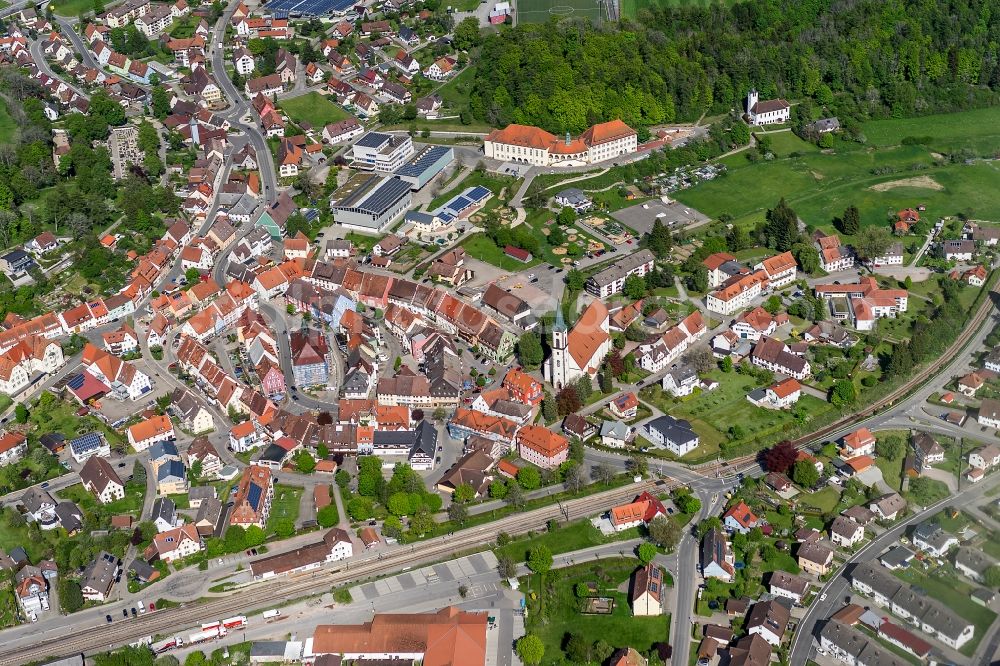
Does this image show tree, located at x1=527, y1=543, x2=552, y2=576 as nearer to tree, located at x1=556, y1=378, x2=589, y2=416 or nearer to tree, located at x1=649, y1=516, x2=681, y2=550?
tree, located at x1=649, y1=516, x2=681, y2=550

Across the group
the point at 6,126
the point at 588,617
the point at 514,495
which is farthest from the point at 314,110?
the point at 588,617

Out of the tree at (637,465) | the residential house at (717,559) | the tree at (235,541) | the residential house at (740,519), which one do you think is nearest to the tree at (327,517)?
the tree at (235,541)

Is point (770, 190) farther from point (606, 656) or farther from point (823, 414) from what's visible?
point (606, 656)

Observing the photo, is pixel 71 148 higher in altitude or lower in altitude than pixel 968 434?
higher

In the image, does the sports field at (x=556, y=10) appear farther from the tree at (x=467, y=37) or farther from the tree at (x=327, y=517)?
the tree at (x=327, y=517)

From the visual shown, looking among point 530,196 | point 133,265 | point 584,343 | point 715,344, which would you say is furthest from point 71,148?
point 715,344

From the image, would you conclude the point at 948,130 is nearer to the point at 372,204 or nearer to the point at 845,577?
the point at 372,204

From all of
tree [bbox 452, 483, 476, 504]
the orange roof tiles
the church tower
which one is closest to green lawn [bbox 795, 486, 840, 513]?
the orange roof tiles
